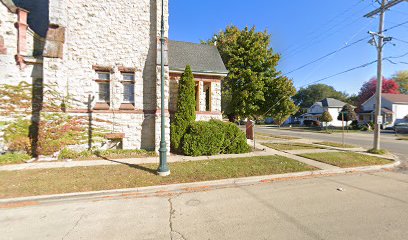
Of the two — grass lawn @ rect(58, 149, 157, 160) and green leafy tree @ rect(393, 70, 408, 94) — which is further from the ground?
green leafy tree @ rect(393, 70, 408, 94)

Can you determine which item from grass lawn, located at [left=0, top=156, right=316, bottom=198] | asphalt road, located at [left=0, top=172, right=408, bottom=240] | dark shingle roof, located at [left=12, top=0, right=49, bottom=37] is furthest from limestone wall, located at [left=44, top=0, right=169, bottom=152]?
asphalt road, located at [left=0, top=172, right=408, bottom=240]

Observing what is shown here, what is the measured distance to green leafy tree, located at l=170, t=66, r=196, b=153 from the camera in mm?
10352

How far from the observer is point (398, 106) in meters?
37.1

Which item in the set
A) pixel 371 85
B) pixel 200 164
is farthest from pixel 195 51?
pixel 371 85

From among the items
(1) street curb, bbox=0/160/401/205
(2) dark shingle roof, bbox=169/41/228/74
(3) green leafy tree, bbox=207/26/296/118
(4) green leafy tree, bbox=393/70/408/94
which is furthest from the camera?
(4) green leafy tree, bbox=393/70/408/94

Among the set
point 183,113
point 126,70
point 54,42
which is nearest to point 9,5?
point 54,42

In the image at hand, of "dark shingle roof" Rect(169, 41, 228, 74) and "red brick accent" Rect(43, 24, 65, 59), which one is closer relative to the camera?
"red brick accent" Rect(43, 24, 65, 59)

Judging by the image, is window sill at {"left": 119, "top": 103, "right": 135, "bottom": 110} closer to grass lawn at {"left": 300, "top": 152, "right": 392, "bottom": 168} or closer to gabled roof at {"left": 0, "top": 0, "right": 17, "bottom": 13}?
gabled roof at {"left": 0, "top": 0, "right": 17, "bottom": 13}

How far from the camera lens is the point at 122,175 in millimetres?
6578

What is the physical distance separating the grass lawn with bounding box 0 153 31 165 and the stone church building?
271 cm

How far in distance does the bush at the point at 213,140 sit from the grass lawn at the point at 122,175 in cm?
140

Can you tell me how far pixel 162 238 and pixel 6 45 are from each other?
37.9 ft

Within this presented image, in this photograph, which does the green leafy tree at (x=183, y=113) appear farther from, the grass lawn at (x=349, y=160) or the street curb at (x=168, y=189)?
the grass lawn at (x=349, y=160)

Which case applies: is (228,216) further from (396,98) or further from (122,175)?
(396,98)
